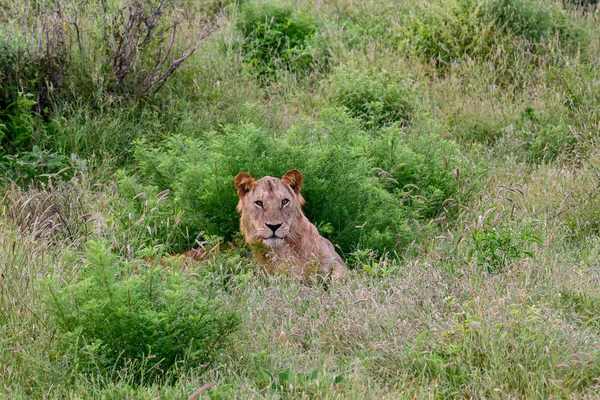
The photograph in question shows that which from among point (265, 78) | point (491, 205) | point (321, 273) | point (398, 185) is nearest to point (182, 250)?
point (321, 273)

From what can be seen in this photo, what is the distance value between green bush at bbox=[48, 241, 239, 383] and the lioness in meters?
1.45

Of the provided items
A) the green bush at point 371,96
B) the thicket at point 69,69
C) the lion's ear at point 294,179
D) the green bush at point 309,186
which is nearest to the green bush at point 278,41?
the green bush at point 371,96

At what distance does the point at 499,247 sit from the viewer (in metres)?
6.63

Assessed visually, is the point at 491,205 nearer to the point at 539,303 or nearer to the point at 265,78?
the point at 539,303

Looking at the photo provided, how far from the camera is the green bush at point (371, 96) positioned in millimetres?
10250

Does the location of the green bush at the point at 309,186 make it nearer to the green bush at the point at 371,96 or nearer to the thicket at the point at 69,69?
the thicket at the point at 69,69

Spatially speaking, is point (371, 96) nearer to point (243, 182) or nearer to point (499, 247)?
point (243, 182)

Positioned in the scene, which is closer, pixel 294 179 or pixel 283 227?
pixel 283 227

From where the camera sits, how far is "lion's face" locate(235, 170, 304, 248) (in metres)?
6.62

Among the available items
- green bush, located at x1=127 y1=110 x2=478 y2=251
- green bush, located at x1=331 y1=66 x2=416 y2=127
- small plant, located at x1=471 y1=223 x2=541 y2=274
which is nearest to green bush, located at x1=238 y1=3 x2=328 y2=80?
green bush, located at x1=331 y1=66 x2=416 y2=127

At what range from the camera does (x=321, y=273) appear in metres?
6.75

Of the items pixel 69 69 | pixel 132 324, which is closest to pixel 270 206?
pixel 132 324

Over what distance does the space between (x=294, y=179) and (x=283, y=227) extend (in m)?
0.39

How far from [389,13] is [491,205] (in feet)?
16.9
